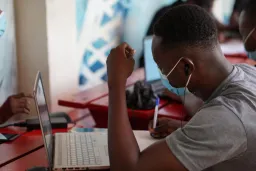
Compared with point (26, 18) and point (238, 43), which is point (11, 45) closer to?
point (26, 18)

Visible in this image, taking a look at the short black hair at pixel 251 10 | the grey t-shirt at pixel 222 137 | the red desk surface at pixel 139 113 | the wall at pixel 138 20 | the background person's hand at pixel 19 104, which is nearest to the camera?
the grey t-shirt at pixel 222 137

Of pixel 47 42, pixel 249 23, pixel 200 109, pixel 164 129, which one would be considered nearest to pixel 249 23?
pixel 249 23

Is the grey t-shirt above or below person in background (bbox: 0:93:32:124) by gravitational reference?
above

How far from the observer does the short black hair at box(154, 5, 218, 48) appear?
107cm

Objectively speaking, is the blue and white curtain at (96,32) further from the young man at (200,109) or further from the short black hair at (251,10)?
the young man at (200,109)

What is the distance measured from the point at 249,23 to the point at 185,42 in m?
0.62

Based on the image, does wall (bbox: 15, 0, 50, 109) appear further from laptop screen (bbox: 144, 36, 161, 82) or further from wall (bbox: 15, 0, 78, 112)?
laptop screen (bbox: 144, 36, 161, 82)

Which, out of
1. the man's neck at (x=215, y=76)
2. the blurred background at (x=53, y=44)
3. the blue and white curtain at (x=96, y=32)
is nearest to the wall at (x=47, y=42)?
the blurred background at (x=53, y=44)

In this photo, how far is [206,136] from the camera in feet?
3.16

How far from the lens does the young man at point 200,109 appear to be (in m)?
0.96

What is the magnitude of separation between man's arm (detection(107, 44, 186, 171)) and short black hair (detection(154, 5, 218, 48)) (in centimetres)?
18

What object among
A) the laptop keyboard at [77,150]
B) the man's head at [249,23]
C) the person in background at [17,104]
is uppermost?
the man's head at [249,23]

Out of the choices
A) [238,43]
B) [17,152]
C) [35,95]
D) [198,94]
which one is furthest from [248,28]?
[238,43]

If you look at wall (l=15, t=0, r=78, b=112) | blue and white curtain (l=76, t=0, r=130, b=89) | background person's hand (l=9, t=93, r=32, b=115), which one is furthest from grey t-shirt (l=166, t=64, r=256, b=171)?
blue and white curtain (l=76, t=0, r=130, b=89)
